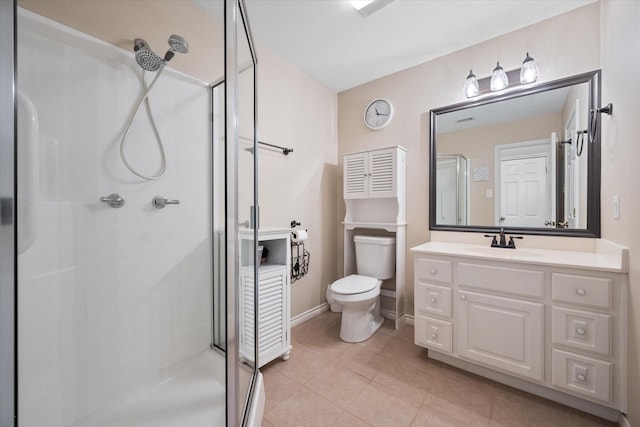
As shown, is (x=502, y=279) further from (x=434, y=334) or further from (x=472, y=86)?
(x=472, y=86)

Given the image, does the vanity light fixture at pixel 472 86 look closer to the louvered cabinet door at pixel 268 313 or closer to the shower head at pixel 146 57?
the louvered cabinet door at pixel 268 313

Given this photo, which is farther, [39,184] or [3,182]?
[39,184]

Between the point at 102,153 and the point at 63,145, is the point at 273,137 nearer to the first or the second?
the point at 102,153

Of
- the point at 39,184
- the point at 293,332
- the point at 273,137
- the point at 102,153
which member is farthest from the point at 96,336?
the point at 273,137

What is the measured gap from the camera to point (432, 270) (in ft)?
5.82

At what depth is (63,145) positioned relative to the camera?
1146 mm

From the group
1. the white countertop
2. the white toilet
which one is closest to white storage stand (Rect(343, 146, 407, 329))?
the white toilet

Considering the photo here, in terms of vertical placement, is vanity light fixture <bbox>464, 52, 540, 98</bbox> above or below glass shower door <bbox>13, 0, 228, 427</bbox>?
above

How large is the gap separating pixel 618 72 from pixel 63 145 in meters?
2.70

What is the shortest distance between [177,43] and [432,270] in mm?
2029

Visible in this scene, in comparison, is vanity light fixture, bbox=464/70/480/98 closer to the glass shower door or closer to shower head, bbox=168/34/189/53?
the glass shower door

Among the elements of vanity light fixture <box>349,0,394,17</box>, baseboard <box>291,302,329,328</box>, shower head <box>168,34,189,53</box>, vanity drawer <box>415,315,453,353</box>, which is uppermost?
vanity light fixture <box>349,0,394,17</box>

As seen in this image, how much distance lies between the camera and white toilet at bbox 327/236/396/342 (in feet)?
6.68

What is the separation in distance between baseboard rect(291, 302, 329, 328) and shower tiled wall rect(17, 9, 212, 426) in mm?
920
